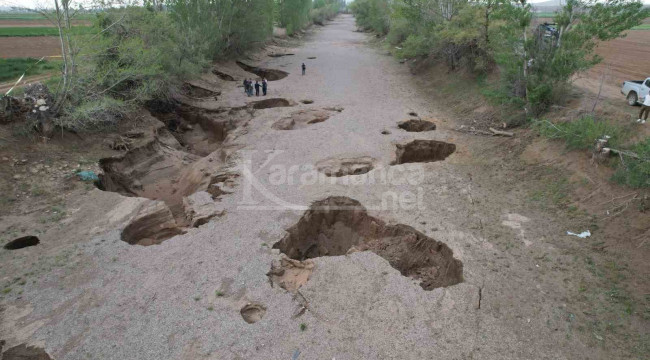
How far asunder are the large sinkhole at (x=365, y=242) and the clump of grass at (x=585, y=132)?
584cm

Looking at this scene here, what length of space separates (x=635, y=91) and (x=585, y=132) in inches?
149

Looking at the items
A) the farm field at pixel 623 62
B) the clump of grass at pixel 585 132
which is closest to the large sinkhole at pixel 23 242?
the clump of grass at pixel 585 132

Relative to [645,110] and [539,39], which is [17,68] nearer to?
[539,39]

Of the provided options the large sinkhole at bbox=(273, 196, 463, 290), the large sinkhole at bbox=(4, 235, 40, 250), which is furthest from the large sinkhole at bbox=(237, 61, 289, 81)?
the large sinkhole at bbox=(4, 235, 40, 250)

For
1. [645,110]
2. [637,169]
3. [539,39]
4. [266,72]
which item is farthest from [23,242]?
[266,72]

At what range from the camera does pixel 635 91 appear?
40.3 feet

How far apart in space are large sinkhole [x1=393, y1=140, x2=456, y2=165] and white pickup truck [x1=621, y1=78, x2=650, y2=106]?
19.3 feet

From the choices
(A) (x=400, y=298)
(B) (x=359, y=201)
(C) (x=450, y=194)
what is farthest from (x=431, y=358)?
(C) (x=450, y=194)

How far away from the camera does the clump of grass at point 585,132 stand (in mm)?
10406

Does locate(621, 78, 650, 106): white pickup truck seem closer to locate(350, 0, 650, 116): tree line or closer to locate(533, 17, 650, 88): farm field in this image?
locate(533, 17, 650, 88): farm field

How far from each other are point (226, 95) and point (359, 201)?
13.7m

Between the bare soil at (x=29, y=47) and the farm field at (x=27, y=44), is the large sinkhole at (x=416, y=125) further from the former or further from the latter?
the bare soil at (x=29, y=47)

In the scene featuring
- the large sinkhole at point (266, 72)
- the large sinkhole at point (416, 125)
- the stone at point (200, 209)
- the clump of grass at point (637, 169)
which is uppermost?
the large sinkhole at point (266, 72)

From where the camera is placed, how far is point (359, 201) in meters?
10.2
